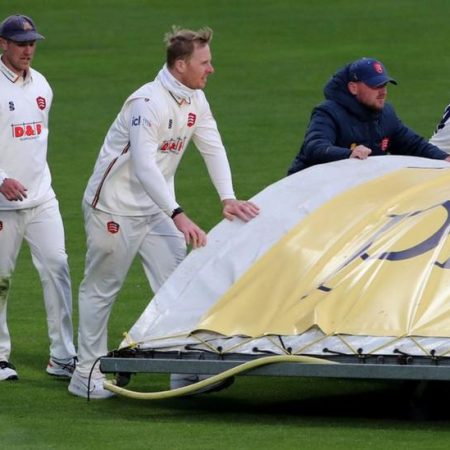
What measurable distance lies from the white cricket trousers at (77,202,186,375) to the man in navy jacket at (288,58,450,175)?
1.03 m

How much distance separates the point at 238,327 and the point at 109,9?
73.9 feet

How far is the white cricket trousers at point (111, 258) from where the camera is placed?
10.7 metres

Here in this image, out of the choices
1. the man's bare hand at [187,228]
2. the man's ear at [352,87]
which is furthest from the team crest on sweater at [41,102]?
the man's ear at [352,87]

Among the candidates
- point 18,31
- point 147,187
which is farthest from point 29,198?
point 147,187

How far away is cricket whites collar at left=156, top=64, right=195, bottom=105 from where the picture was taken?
10.5 m

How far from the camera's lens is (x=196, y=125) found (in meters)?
10.8

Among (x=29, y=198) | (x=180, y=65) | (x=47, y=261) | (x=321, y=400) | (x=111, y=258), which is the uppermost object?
(x=180, y=65)

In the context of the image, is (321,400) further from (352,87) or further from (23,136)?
(23,136)

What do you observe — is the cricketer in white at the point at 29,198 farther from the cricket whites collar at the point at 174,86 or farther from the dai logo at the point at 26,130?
the cricket whites collar at the point at 174,86

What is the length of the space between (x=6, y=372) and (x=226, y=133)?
11.4 metres

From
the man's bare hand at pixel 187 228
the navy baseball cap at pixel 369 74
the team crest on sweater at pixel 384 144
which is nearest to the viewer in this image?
the man's bare hand at pixel 187 228

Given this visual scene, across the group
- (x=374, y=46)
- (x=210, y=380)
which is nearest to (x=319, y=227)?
(x=210, y=380)

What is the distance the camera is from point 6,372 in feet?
36.8

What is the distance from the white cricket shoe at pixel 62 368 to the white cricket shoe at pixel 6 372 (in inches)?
10.2
